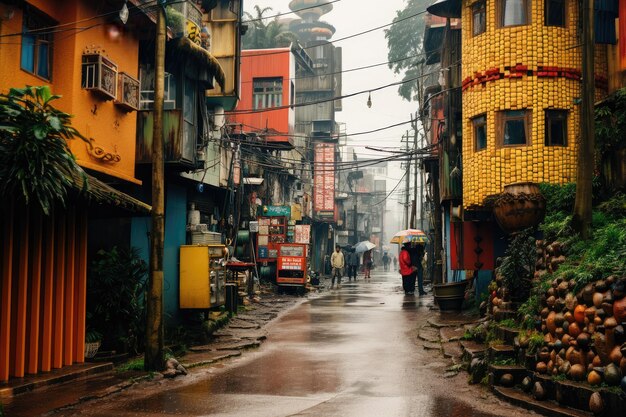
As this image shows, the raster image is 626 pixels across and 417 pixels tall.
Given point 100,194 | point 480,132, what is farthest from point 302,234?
point 100,194

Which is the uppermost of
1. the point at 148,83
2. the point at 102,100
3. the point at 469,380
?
the point at 148,83

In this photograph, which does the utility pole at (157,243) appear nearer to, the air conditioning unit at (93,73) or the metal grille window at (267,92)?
the air conditioning unit at (93,73)

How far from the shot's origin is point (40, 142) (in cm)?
1034

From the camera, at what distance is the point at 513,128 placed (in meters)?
18.9

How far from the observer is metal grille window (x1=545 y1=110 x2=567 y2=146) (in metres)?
18.6

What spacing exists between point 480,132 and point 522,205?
342cm

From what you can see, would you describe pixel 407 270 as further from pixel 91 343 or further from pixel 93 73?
pixel 93 73

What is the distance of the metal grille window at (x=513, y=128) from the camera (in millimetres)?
18703

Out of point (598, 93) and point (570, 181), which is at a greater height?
point (598, 93)

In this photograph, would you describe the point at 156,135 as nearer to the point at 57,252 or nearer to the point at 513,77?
the point at 57,252

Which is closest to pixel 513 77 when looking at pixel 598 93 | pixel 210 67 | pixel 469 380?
pixel 598 93

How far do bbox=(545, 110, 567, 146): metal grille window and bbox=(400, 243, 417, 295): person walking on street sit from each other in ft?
43.6

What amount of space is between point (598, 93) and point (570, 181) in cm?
261

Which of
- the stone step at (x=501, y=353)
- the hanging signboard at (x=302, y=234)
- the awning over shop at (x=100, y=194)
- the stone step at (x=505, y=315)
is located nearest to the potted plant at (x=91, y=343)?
the awning over shop at (x=100, y=194)
